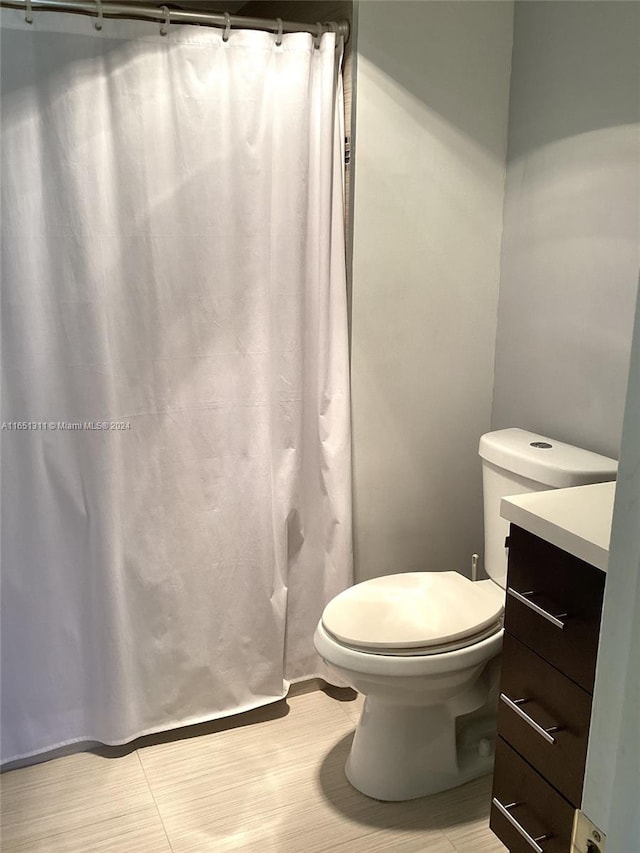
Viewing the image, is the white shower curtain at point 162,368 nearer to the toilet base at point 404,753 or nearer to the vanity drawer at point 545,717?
the toilet base at point 404,753

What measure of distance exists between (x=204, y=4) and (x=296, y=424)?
1461 mm

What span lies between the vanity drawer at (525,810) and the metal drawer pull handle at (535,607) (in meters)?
0.34

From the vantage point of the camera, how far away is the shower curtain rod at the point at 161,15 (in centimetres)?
166

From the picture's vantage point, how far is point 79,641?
6.51 ft

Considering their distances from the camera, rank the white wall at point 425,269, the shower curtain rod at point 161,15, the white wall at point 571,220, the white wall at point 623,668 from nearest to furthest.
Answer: the white wall at point 623,668, the shower curtain rod at point 161,15, the white wall at point 571,220, the white wall at point 425,269

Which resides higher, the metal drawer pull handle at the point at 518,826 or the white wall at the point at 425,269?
the white wall at the point at 425,269

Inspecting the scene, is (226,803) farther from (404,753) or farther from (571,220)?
(571,220)

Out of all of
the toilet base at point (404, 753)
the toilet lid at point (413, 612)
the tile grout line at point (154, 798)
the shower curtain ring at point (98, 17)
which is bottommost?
the tile grout line at point (154, 798)

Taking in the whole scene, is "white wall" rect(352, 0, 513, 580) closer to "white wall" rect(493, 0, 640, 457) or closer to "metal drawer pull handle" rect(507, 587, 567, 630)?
"white wall" rect(493, 0, 640, 457)

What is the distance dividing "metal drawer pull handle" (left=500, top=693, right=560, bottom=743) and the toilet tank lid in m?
0.52

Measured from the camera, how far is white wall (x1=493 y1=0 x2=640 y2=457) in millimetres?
1791

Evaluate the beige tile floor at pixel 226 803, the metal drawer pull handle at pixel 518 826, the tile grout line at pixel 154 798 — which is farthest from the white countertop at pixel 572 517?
the tile grout line at pixel 154 798

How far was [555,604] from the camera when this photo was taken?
1.33 m

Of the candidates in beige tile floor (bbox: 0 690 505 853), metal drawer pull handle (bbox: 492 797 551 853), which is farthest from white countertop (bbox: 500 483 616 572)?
beige tile floor (bbox: 0 690 505 853)
